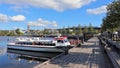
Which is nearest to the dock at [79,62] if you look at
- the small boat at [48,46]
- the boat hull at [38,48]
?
the small boat at [48,46]

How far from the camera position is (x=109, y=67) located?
14359 mm

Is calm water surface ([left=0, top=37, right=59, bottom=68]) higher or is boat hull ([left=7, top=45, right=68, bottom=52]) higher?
boat hull ([left=7, top=45, right=68, bottom=52])

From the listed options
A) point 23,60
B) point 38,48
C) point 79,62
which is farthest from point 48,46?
point 79,62

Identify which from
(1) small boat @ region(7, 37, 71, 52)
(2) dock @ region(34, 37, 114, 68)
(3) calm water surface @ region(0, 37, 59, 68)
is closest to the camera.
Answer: (2) dock @ region(34, 37, 114, 68)

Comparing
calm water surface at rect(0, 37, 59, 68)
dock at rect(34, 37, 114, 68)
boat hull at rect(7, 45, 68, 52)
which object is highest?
dock at rect(34, 37, 114, 68)

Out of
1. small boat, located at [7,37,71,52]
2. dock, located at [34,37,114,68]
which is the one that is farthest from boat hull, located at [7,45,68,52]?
dock, located at [34,37,114,68]

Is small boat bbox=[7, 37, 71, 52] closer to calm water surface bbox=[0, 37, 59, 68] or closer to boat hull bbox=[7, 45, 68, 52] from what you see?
boat hull bbox=[7, 45, 68, 52]

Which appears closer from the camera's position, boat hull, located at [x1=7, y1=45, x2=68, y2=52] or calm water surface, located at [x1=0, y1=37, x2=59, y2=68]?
calm water surface, located at [x1=0, y1=37, x2=59, y2=68]

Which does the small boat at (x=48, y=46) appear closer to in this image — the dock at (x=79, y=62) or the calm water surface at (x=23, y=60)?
the calm water surface at (x=23, y=60)

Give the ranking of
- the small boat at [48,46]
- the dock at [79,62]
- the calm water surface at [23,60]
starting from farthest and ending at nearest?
the small boat at [48,46] < the calm water surface at [23,60] < the dock at [79,62]

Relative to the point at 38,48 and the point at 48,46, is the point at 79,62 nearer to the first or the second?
the point at 48,46

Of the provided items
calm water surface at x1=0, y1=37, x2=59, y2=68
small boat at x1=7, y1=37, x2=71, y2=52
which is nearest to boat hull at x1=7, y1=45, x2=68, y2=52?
small boat at x1=7, y1=37, x2=71, y2=52

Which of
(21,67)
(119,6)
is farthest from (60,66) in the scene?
(21,67)

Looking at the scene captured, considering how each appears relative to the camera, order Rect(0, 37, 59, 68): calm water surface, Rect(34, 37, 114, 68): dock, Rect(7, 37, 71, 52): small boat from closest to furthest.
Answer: Rect(34, 37, 114, 68): dock, Rect(0, 37, 59, 68): calm water surface, Rect(7, 37, 71, 52): small boat
